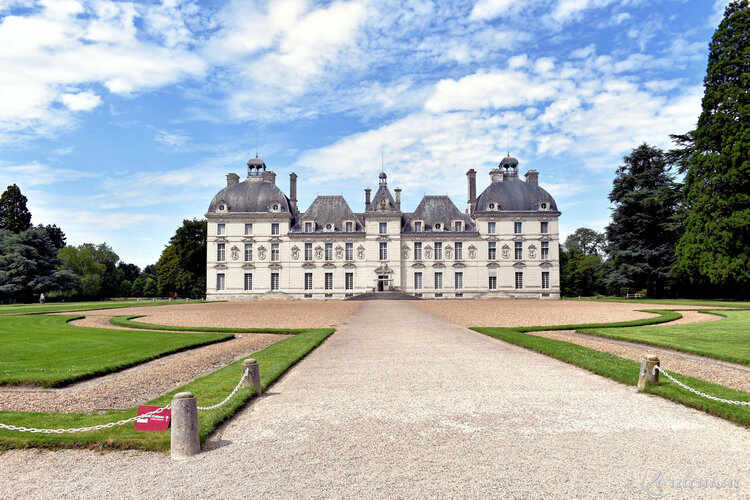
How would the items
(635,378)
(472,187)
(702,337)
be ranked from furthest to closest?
(472,187)
(702,337)
(635,378)

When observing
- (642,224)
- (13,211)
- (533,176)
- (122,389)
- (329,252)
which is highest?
(533,176)

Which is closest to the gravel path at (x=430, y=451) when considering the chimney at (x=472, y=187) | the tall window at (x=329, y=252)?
the tall window at (x=329, y=252)

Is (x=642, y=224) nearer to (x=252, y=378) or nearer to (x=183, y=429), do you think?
(x=252, y=378)

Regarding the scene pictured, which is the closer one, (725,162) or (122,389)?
(122,389)

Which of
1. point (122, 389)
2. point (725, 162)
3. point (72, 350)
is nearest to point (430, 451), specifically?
point (122, 389)

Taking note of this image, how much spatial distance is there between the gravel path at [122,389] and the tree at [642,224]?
4160cm

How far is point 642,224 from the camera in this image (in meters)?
43.7

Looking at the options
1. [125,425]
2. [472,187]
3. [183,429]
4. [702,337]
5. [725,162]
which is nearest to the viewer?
[183,429]

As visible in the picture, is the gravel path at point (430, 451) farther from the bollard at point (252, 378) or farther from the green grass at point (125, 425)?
the bollard at point (252, 378)

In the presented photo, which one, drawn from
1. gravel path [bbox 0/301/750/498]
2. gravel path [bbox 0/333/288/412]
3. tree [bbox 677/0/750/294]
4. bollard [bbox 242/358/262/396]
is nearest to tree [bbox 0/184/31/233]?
gravel path [bbox 0/333/288/412]

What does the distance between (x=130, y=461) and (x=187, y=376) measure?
457 centimetres

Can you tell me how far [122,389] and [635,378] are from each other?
27.7 ft

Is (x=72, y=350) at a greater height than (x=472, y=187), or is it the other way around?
(x=472, y=187)

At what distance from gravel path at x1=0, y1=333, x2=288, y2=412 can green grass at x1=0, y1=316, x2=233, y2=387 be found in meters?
0.26
